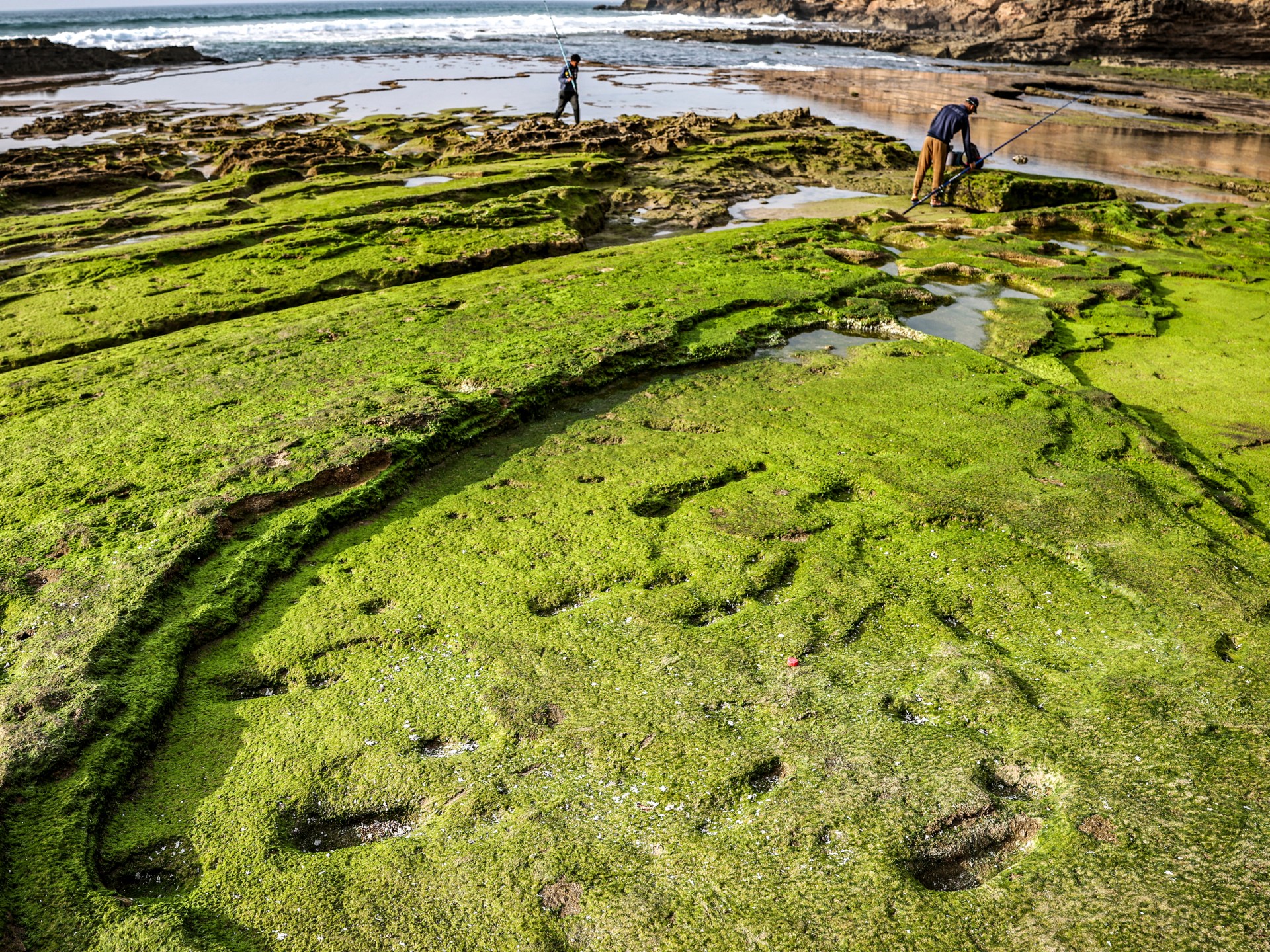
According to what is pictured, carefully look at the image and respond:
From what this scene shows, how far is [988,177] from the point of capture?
484 inches

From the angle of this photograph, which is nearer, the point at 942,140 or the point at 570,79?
the point at 942,140

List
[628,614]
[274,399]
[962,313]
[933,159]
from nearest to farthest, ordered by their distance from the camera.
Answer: [628,614]
[274,399]
[962,313]
[933,159]

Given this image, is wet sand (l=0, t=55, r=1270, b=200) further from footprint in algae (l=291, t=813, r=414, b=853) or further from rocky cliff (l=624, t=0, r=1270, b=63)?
footprint in algae (l=291, t=813, r=414, b=853)

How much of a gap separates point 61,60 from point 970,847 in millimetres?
42885

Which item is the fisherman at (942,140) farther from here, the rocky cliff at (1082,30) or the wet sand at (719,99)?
the rocky cliff at (1082,30)

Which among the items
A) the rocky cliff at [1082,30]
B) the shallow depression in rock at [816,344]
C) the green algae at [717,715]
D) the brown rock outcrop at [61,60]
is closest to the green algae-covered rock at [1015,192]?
the shallow depression in rock at [816,344]

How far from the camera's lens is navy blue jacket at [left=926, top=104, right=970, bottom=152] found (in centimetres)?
1161

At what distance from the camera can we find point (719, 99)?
25.0 metres

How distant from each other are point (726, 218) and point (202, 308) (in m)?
7.14

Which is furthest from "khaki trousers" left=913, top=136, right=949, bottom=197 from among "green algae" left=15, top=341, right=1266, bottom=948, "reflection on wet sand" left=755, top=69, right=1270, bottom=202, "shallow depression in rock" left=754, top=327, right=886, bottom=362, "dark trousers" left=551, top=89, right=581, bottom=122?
"dark trousers" left=551, top=89, right=581, bottom=122

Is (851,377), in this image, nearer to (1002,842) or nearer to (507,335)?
(507,335)

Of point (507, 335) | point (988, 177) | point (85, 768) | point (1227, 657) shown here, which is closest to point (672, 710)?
point (85, 768)

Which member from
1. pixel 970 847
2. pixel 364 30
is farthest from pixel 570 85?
pixel 364 30

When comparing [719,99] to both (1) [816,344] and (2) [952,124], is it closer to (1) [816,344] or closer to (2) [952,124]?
(2) [952,124]
